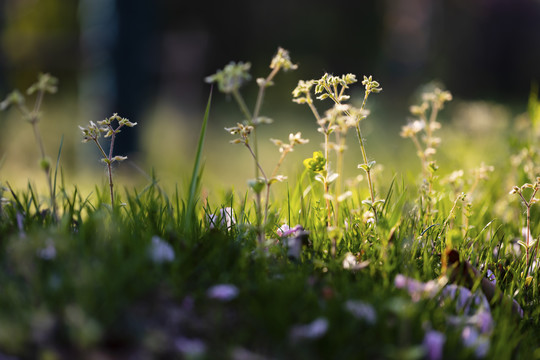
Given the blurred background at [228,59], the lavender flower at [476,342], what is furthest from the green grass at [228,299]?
the blurred background at [228,59]

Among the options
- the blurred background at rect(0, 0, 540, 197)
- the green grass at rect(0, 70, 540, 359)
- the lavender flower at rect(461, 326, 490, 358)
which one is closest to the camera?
the green grass at rect(0, 70, 540, 359)

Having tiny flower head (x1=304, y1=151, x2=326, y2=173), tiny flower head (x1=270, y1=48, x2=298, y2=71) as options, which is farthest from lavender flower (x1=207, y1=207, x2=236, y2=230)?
tiny flower head (x1=270, y1=48, x2=298, y2=71)

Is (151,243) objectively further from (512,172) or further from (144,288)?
(512,172)

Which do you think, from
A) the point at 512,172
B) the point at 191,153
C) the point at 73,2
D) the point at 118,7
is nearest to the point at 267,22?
the point at 73,2

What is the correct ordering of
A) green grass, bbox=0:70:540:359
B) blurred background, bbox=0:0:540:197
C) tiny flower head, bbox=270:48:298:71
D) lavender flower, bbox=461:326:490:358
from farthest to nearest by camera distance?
blurred background, bbox=0:0:540:197 < tiny flower head, bbox=270:48:298:71 < lavender flower, bbox=461:326:490:358 < green grass, bbox=0:70:540:359

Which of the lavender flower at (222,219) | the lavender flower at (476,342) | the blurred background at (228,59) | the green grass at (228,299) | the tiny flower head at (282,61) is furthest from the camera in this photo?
the blurred background at (228,59)

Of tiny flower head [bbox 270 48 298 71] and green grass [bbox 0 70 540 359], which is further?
tiny flower head [bbox 270 48 298 71]

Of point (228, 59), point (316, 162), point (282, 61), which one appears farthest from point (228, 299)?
point (228, 59)

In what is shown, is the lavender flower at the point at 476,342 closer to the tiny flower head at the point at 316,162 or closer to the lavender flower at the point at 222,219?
the tiny flower head at the point at 316,162

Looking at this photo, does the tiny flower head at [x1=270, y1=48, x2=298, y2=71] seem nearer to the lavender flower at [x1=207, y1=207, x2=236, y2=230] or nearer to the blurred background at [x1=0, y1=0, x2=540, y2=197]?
the lavender flower at [x1=207, y1=207, x2=236, y2=230]
